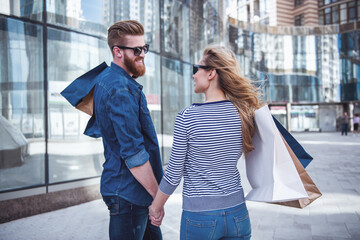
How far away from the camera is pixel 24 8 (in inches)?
226

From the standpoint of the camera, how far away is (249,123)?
6.06 feet

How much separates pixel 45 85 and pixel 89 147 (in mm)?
1798

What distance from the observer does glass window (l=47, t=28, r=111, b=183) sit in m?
6.21

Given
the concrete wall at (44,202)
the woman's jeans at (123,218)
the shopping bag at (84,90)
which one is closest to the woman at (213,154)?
the woman's jeans at (123,218)

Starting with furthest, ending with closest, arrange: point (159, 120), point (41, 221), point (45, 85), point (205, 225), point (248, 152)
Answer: point (159, 120) → point (45, 85) → point (41, 221) → point (248, 152) → point (205, 225)

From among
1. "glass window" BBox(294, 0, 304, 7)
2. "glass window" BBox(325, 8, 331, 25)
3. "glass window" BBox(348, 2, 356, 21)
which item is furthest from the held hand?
"glass window" BBox(294, 0, 304, 7)

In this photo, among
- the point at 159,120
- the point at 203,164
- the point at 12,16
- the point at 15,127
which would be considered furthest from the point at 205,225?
the point at 159,120

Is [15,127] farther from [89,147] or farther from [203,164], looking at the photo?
[203,164]

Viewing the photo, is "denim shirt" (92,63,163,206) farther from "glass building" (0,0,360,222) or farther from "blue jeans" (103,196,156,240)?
"glass building" (0,0,360,222)

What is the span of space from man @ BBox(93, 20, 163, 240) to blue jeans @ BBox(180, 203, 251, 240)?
0.98ft

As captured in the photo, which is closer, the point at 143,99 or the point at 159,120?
the point at 143,99

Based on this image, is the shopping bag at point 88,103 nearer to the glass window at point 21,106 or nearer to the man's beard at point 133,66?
the man's beard at point 133,66

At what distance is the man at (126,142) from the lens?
1.80 m

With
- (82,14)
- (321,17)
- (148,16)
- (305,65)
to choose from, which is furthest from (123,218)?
(321,17)
